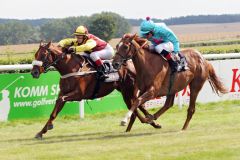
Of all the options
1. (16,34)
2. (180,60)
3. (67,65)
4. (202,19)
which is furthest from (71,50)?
(202,19)

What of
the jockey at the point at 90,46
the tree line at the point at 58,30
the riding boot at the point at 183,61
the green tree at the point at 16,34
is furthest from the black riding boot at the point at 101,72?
the green tree at the point at 16,34

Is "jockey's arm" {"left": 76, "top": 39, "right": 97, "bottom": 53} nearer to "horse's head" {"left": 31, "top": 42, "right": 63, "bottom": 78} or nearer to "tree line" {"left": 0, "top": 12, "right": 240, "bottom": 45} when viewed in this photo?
"horse's head" {"left": 31, "top": 42, "right": 63, "bottom": 78}

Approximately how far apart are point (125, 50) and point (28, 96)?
137 inches

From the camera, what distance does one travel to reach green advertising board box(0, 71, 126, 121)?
14156mm

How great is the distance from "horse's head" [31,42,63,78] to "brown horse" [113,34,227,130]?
118cm

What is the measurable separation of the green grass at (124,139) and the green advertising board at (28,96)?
19cm

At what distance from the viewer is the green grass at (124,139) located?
9414mm

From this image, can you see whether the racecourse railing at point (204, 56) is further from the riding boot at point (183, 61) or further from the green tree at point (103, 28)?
the green tree at point (103, 28)

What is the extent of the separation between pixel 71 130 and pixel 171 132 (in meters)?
2.10

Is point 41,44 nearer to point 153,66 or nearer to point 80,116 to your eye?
point 153,66

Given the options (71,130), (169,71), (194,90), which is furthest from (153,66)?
(71,130)

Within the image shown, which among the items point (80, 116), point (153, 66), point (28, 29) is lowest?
point (28, 29)

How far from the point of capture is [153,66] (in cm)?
A: 1198

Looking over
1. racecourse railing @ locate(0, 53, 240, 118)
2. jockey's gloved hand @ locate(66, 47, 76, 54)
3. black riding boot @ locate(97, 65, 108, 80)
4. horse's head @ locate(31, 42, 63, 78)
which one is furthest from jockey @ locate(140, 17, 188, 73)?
racecourse railing @ locate(0, 53, 240, 118)
